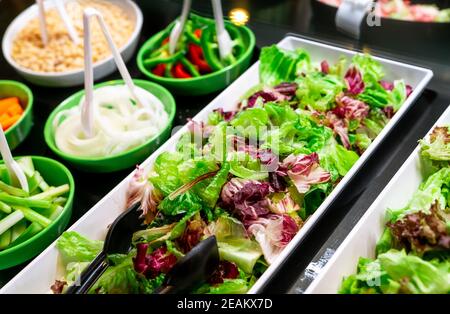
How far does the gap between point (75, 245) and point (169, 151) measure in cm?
45

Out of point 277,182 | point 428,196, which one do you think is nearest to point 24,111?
point 277,182

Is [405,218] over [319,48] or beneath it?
beneath

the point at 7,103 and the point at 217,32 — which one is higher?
the point at 217,32

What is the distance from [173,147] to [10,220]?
1.84 feet

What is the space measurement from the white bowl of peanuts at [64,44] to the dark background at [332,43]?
54 millimetres

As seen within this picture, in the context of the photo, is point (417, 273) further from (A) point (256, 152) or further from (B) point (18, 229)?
(B) point (18, 229)

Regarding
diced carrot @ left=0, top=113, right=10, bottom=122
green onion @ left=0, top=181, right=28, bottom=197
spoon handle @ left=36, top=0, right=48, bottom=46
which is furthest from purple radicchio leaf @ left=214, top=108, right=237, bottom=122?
spoon handle @ left=36, top=0, right=48, bottom=46

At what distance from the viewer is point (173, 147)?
1.77 metres

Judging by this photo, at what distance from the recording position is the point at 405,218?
1321mm

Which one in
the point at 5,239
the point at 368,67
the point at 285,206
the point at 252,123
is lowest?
the point at 5,239

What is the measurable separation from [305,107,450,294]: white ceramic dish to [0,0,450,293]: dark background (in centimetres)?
9

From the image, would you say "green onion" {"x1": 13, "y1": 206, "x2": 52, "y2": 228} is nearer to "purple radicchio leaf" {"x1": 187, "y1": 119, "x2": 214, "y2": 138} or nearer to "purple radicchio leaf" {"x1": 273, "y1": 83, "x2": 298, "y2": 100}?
"purple radicchio leaf" {"x1": 187, "y1": 119, "x2": 214, "y2": 138}
